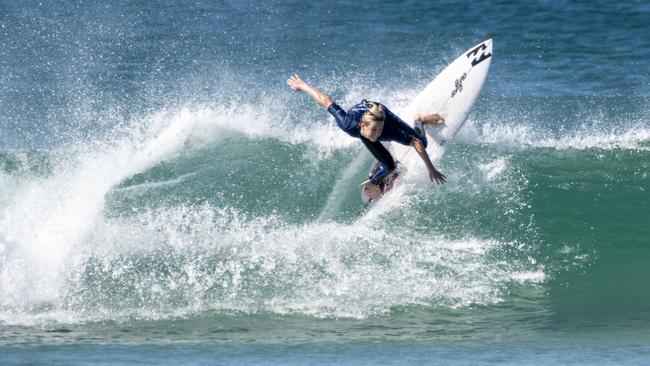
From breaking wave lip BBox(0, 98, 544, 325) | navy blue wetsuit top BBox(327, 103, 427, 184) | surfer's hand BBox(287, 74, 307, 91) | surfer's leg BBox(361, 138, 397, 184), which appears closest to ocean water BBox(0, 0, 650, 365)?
breaking wave lip BBox(0, 98, 544, 325)

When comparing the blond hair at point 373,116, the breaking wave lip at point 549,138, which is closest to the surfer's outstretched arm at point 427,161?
the blond hair at point 373,116

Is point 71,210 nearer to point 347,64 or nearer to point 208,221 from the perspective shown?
point 208,221

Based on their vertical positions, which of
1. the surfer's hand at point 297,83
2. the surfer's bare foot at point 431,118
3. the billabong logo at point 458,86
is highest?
the billabong logo at point 458,86

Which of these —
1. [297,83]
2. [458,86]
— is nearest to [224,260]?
[297,83]

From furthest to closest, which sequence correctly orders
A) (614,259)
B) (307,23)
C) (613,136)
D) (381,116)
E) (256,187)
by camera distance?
(307,23)
(613,136)
(256,187)
(614,259)
(381,116)

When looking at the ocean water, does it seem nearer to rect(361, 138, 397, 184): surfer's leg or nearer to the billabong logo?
rect(361, 138, 397, 184): surfer's leg

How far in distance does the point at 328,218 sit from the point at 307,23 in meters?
11.0

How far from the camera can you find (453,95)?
11.6 meters

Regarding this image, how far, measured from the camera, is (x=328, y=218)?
36.7 feet

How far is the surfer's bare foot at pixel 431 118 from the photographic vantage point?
11.2 meters

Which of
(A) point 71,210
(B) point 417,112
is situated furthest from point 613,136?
(A) point 71,210

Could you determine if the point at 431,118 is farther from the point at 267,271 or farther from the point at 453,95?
the point at 267,271

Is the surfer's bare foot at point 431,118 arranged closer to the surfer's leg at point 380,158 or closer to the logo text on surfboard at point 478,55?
the surfer's leg at point 380,158

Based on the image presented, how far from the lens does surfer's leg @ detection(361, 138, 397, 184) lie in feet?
34.1
